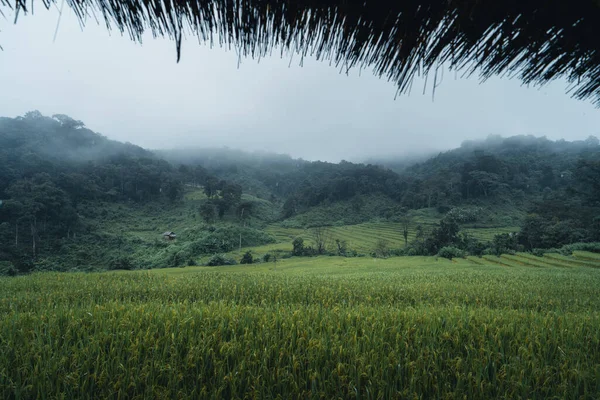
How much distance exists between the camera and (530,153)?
114 metres

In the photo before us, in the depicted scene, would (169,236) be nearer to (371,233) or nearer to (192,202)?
(192,202)

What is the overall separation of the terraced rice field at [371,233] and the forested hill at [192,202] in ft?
20.3

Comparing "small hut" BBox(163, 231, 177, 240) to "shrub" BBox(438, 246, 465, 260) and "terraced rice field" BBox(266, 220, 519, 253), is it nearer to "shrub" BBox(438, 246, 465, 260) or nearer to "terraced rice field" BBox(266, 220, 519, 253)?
"terraced rice field" BBox(266, 220, 519, 253)

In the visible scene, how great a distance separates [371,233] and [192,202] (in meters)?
48.2

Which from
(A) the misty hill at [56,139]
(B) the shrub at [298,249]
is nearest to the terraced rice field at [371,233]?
(B) the shrub at [298,249]

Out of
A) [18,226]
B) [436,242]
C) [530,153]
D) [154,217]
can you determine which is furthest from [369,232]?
[530,153]

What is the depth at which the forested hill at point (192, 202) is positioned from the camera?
42500mm

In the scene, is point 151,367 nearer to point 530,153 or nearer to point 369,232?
point 369,232

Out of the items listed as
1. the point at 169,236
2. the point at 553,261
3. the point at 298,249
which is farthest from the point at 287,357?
the point at 169,236

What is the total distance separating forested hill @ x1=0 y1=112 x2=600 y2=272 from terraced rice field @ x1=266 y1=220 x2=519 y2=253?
244 inches

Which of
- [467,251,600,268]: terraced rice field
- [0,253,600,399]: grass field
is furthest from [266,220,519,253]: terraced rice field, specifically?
[0,253,600,399]: grass field

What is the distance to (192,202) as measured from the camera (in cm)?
7269

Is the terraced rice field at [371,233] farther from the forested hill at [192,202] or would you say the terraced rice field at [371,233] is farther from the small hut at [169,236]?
the small hut at [169,236]

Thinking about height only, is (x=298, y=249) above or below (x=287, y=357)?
below
